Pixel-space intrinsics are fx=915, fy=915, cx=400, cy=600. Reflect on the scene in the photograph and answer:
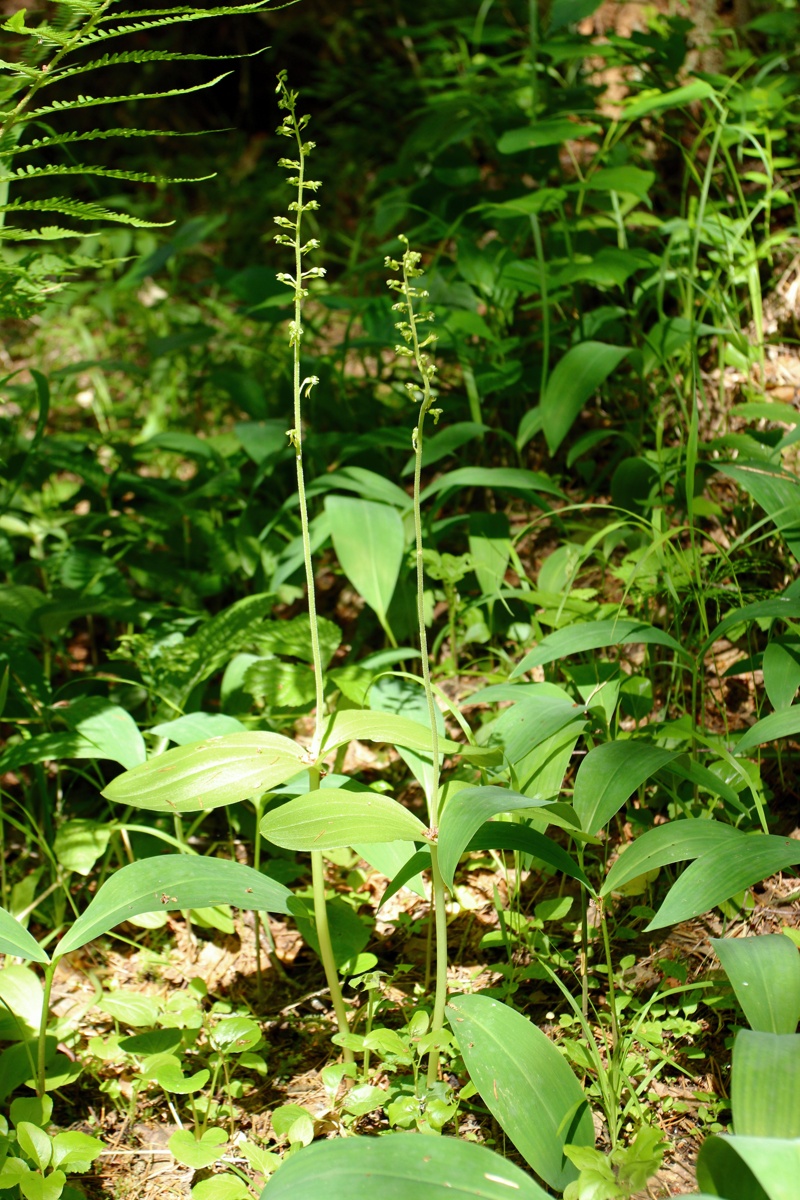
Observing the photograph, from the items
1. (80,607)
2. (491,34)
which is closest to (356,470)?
(80,607)

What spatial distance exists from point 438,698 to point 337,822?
72 centimetres

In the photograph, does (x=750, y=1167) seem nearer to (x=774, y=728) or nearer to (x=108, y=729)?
(x=774, y=728)

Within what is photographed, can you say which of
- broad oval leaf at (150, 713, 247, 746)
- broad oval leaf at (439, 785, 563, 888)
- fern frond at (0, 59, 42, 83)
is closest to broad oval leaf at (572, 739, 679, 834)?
broad oval leaf at (439, 785, 563, 888)

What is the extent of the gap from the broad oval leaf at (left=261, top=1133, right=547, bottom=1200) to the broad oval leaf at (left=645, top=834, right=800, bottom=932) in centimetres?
35

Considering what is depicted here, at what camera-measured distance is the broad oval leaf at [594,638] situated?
1.72m

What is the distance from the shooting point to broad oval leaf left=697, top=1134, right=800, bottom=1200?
34.9 inches

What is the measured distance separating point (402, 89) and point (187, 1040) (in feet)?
15.8

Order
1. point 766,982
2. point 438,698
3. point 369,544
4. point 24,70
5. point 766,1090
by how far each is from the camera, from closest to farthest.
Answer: point 766,1090 → point 766,982 → point 24,70 → point 438,698 → point 369,544

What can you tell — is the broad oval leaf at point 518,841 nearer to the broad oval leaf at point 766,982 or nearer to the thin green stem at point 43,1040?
the broad oval leaf at point 766,982

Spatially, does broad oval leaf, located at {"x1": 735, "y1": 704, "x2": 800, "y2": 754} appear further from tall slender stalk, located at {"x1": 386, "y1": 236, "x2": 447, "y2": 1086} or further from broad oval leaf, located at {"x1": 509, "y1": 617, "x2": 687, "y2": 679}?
tall slender stalk, located at {"x1": 386, "y1": 236, "x2": 447, "y2": 1086}

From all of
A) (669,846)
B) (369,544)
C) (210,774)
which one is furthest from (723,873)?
(369,544)

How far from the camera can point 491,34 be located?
349 cm

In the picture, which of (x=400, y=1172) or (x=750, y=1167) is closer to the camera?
(x=750, y=1167)

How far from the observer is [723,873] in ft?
4.16
